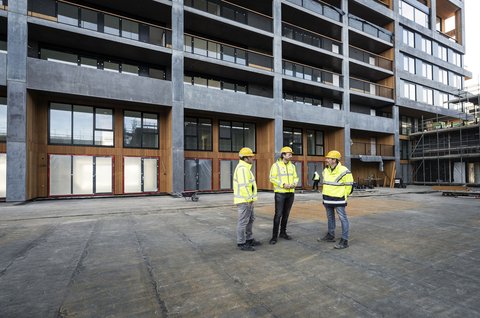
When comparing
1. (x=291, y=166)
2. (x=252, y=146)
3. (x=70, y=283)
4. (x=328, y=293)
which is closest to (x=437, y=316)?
(x=328, y=293)

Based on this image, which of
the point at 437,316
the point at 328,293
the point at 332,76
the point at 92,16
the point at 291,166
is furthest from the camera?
the point at 332,76

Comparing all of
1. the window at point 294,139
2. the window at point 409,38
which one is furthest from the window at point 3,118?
the window at point 409,38

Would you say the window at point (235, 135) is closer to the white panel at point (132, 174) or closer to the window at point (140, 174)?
the window at point (140, 174)

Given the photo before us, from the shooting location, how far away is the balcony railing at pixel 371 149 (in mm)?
26656

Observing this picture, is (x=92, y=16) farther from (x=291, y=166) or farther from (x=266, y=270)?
(x=266, y=270)

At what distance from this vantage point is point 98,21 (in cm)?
1572

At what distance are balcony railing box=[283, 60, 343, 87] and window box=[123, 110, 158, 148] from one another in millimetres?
11445

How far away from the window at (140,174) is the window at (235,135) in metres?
5.41

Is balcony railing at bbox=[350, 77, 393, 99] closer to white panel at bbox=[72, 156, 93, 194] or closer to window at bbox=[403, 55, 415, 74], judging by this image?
window at bbox=[403, 55, 415, 74]

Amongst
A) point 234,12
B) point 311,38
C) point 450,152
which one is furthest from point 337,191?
point 450,152

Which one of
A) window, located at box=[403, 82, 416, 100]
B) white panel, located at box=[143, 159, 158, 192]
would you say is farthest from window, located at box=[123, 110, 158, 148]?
window, located at box=[403, 82, 416, 100]

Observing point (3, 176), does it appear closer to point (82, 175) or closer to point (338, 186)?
point (82, 175)

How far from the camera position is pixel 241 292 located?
330 centimetres

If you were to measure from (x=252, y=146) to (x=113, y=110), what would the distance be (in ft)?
34.9
